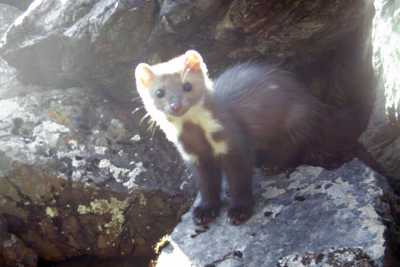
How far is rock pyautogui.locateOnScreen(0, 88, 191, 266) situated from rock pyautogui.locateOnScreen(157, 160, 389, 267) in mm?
462

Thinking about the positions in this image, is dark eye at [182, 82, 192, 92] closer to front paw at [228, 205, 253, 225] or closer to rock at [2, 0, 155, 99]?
rock at [2, 0, 155, 99]

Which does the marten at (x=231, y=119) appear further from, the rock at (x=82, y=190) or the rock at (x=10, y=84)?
the rock at (x=10, y=84)

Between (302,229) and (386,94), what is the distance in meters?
0.92

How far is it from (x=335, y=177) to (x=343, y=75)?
0.98 m

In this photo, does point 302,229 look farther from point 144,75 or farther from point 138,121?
point 138,121

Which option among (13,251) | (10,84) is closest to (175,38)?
(10,84)

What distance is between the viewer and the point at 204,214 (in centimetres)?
399

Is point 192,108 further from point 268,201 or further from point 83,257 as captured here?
point 83,257

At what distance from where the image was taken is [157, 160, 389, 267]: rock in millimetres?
3105

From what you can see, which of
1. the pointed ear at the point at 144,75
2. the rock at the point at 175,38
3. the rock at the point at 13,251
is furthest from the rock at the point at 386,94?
the rock at the point at 13,251

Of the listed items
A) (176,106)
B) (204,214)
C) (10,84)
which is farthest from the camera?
(10,84)

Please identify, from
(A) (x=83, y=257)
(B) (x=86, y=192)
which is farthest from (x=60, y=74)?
(A) (x=83, y=257)

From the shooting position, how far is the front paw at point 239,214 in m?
3.78

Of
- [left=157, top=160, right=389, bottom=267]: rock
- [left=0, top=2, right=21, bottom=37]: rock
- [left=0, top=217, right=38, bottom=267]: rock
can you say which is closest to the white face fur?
[left=157, top=160, right=389, bottom=267]: rock
